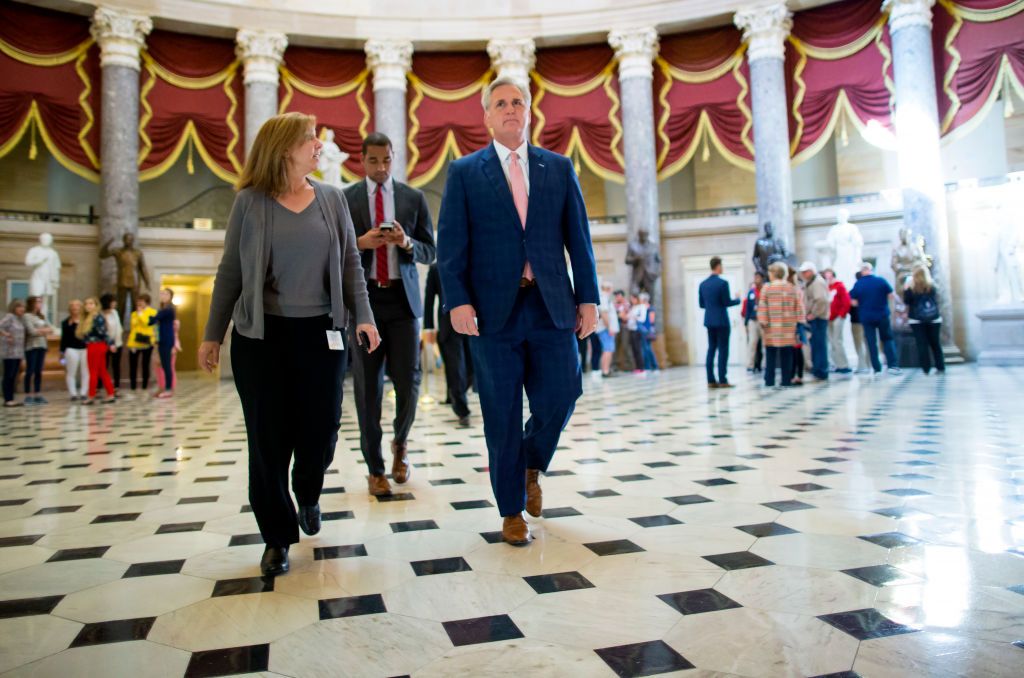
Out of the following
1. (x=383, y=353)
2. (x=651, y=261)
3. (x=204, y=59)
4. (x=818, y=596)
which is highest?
(x=204, y=59)

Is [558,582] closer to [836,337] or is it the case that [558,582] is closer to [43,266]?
[836,337]

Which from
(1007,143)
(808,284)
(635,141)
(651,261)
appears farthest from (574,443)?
(1007,143)

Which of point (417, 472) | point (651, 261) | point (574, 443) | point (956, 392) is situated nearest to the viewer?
point (417, 472)

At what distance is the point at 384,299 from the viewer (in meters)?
3.48

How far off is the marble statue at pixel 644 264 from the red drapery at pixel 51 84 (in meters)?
12.0

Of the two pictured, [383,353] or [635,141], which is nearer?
[383,353]

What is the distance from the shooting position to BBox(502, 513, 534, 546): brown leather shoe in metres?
2.59

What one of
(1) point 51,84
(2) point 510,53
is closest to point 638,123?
(2) point 510,53

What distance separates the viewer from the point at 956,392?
25.8ft

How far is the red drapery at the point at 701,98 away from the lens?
54.5ft

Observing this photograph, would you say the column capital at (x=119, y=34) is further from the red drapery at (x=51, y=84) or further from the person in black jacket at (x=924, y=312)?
the person in black jacket at (x=924, y=312)

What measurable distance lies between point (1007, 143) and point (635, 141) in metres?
8.65

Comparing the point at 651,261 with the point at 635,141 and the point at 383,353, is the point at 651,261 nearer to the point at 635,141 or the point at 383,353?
the point at 635,141

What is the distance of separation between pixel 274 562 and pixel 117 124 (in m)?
15.9
